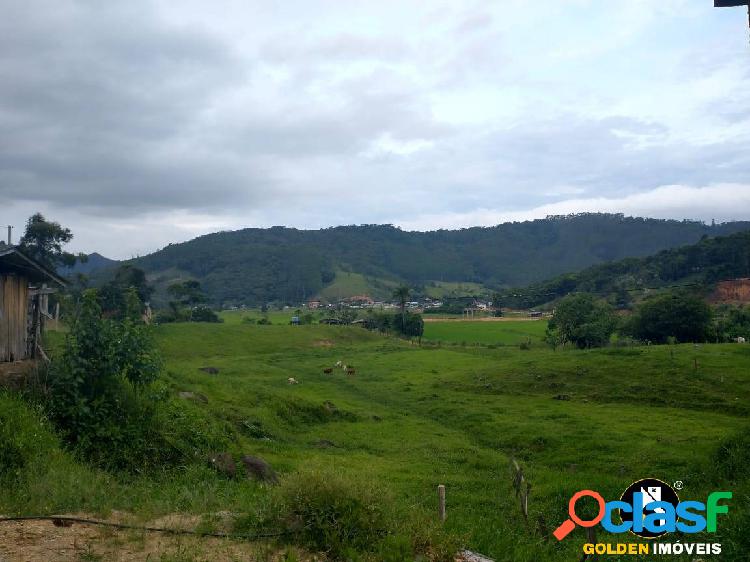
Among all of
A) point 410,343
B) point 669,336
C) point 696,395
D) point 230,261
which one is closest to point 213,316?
point 410,343

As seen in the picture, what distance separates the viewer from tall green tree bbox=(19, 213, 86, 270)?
58531mm

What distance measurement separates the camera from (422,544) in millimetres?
8648

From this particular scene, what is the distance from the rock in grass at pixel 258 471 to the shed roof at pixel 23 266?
7.89 metres

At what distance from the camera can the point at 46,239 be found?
59.0 metres

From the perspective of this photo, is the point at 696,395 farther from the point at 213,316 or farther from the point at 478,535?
the point at 213,316

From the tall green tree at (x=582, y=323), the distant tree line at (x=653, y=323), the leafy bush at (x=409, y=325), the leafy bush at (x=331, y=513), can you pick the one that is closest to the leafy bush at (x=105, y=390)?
the leafy bush at (x=331, y=513)

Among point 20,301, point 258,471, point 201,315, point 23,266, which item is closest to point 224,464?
point 258,471

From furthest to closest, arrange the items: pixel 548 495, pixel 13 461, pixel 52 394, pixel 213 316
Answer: pixel 213 316 < pixel 548 495 < pixel 52 394 < pixel 13 461

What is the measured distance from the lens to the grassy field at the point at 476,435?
10.4 m

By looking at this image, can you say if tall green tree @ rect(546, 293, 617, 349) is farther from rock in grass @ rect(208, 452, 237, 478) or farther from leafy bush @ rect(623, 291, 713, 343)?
rock in grass @ rect(208, 452, 237, 478)

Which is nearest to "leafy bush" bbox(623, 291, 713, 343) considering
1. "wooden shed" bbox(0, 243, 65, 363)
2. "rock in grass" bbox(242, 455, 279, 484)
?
"rock in grass" bbox(242, 455, 279, 484)

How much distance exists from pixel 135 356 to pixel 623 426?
18708mm

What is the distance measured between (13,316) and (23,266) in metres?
1.40

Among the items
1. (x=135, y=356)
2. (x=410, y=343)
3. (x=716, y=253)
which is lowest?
(x=410, y=343)
